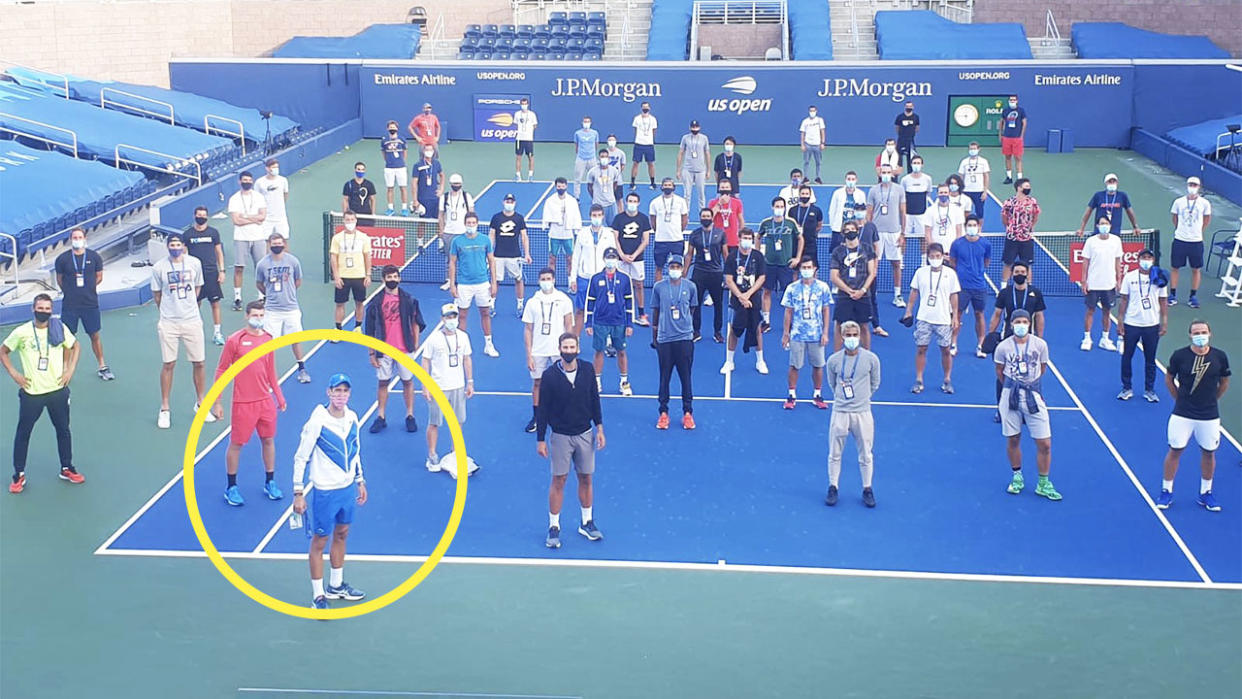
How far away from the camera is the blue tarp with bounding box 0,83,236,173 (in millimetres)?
32531

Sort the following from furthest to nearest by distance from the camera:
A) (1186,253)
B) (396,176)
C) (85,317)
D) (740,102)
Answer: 1. (740,102)
2. (396,176)
3. (1186,253)
4. (85,317)

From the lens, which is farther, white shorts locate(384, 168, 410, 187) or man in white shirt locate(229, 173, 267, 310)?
white shorts locate(384, 168, 410, 187)

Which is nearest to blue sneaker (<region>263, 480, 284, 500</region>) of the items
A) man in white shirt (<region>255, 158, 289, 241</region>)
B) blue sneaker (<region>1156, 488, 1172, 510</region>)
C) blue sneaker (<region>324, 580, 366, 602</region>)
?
blue sneaker (<region>324, 580, 366, 602</region>)

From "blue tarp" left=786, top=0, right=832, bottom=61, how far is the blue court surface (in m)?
26.8

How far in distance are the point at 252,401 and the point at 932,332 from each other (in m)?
9.47

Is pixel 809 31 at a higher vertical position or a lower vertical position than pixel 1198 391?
higher

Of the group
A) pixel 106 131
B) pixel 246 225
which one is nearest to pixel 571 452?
pixel 246 225

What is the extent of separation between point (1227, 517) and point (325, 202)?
77.0 ft

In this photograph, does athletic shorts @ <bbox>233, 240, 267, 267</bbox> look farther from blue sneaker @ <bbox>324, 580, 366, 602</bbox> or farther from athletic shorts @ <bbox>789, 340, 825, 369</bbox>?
blue sneaker @ <bbox>324, 580, 366, 602</bbox>

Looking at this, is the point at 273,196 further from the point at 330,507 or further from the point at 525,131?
the point at 330,507

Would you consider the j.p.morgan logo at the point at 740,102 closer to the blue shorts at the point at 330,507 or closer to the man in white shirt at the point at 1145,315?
the man in white shirt at the point at 1145,315

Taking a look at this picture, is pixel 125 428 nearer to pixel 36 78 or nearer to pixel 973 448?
pixel 973 448

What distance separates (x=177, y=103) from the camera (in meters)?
39.8

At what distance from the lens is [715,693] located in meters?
11.9
